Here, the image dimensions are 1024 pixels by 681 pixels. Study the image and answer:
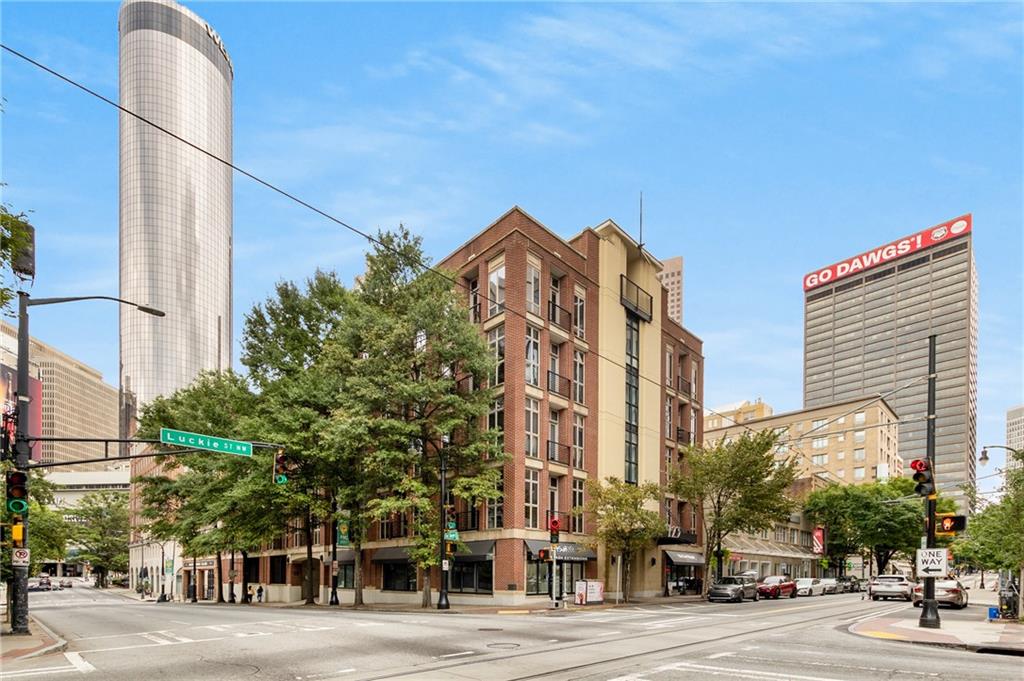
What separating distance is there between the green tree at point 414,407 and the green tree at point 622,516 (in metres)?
5.57

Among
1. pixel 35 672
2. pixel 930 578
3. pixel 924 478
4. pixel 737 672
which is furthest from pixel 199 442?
pixel 930 578

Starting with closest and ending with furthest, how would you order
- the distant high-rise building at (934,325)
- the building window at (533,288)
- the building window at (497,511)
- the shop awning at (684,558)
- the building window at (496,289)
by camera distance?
the building window at (497,511) → the building window at (533,288) → the building window at (496,289) → the shop awning at (684,558) → the distant high-rise building at (934,325)

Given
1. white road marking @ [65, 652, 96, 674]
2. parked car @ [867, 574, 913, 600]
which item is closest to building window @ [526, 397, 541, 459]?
parked car @ [867, 574, 913, 600]

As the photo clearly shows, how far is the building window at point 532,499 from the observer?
41.7m

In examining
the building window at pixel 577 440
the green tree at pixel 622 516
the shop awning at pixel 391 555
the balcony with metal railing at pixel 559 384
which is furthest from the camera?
the shop awning at pixel 391 555

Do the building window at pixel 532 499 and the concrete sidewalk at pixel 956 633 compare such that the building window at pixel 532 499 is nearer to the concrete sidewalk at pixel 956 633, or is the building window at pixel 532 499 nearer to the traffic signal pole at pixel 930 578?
the concrete sidewalk at pixel 956 633

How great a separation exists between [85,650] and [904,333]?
203710 mm

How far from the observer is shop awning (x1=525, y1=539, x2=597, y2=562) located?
40656 mm

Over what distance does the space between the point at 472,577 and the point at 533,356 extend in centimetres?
A: 1210

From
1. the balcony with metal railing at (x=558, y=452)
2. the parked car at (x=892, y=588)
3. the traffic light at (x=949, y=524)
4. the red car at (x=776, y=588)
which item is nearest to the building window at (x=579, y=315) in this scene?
the balcony with metal railing at (x=558, y=452)

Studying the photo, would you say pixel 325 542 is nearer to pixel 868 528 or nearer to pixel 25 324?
pixel 25 324

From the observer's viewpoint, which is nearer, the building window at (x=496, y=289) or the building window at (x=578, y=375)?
the building window at (x=496, y=289)

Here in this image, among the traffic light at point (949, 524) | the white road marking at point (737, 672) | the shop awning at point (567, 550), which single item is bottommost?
the shop awning at point (567, 550)

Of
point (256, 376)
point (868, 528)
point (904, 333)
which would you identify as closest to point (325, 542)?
point (256, 376)
